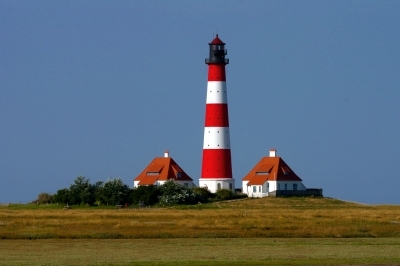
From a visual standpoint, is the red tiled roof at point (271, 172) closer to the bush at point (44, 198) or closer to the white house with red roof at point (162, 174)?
the white house with red roof at point (162, 174)

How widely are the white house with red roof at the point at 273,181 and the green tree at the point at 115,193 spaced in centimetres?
1178

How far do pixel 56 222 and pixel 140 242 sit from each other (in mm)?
12559

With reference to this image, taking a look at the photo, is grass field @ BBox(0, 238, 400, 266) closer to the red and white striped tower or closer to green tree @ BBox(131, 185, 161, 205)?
green tree @ BBox(131, 185, 161, 205)

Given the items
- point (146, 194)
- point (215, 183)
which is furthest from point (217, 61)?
point (146, 194)

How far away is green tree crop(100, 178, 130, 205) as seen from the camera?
7931 cm

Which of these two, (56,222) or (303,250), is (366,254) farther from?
(56,222)

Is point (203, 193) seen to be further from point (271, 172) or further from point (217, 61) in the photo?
point (217, 61)

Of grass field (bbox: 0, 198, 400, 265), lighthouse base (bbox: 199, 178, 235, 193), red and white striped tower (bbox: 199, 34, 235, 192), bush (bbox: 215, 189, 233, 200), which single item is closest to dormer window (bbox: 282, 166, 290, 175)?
lighthouse base (bbox: 199, 178, 235, 193)

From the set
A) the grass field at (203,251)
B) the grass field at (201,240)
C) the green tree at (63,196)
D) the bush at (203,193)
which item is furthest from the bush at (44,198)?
the grass field at (203,251)

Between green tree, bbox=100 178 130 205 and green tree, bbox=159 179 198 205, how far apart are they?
302 centimetres

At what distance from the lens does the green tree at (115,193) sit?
79312 mm

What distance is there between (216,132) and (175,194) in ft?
20.5

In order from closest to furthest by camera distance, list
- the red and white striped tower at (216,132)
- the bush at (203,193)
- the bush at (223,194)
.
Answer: the bush at (203,193)
the bush at (223,194)
the red and white striped tower at (216,132)

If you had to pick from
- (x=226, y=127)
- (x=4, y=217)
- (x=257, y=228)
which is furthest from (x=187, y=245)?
(x=226, y=127)
